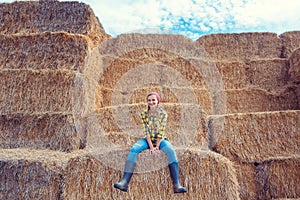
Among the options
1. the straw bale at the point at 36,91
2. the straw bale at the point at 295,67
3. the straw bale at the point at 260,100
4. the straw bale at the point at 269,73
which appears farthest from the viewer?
the straw bale at the point at 269,73

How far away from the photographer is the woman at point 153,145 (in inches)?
110

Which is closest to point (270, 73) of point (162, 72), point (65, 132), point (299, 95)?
point (299, 95)

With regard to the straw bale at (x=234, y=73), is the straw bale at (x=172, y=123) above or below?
below

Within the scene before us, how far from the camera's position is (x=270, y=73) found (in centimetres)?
585

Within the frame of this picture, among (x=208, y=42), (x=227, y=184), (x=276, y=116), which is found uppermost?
(x=208, y=42)

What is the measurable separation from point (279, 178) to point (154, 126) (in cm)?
210

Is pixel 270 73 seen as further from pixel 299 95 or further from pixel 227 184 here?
pixel 227 184

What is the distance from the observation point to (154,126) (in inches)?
114

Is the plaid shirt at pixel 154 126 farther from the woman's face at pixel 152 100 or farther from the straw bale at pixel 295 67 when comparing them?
the straw bale at pixel 295 67

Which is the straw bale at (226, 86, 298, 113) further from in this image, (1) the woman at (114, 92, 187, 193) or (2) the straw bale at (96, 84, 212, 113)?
(1) the woman at (114, 92, 187, 193)

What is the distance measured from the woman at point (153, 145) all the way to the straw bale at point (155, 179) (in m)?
0.14

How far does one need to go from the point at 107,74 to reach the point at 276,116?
3.00 m

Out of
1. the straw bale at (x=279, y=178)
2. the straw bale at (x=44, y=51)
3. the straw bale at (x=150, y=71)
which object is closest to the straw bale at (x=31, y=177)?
the straw bale at (x=44, y=51)

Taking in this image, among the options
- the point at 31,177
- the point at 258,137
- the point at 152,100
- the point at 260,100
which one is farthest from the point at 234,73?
the point at 31,177
